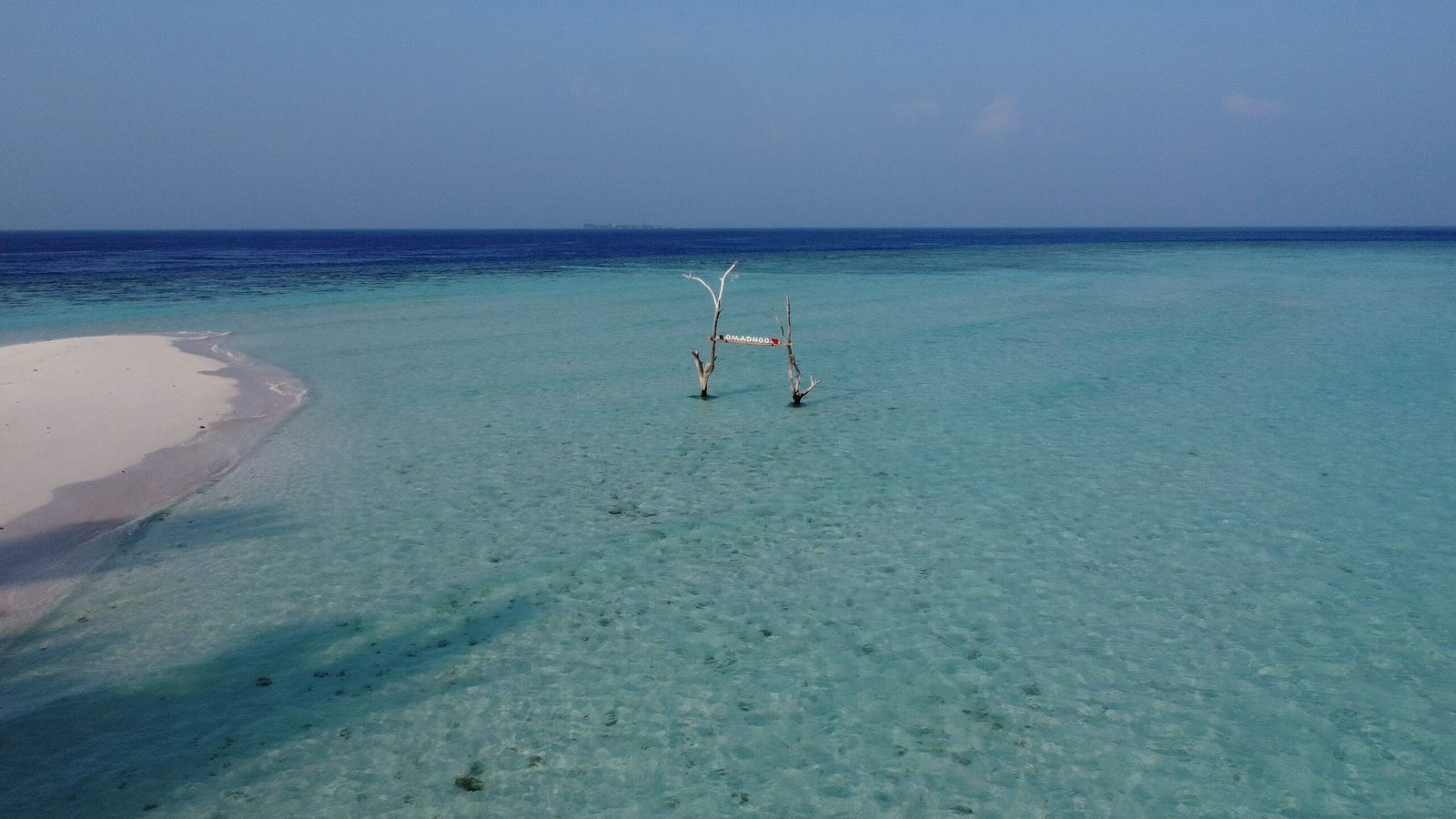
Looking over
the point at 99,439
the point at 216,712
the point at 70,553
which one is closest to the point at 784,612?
the point at 216,712

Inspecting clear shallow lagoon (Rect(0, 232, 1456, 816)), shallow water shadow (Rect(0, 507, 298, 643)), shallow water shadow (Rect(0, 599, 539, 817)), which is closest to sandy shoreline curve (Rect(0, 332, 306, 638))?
shallow water shadow (Rect(0, 507, 298, 643))

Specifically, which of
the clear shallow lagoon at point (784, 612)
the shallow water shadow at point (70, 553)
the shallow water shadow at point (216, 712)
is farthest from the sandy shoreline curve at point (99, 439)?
the shallow water shadow at point (216, 712)

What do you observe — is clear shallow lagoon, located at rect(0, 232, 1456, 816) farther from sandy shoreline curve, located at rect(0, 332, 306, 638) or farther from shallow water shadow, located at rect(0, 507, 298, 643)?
sandy shoreline curve, located at rect(0, 332, 306, 638)

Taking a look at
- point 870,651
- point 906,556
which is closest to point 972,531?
point 906,556

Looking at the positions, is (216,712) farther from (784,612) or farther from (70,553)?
(784,612)

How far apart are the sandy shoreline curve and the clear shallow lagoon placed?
761 mm

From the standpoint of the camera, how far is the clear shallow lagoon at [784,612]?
705 cm

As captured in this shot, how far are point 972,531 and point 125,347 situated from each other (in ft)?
81.3

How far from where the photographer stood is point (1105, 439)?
16391 mm

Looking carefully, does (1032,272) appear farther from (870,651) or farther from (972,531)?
(870,651)

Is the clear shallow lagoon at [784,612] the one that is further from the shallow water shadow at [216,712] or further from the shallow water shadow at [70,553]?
the shallow water shadow at [70,553]

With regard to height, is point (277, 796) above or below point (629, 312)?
below

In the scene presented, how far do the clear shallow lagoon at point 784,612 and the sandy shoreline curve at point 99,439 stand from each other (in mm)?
761

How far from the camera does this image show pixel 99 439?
16.0 m
